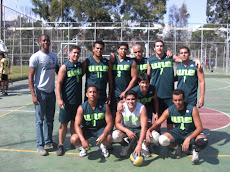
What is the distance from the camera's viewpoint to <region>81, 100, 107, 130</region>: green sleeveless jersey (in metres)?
4.22

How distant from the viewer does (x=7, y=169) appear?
3668 millimetres

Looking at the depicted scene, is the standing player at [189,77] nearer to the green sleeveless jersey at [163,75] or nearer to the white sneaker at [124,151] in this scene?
the green sleeveless jersey at [163,75]

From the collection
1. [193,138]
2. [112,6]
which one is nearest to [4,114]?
[193,138]

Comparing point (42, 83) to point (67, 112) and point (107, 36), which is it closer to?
point (67, 112)

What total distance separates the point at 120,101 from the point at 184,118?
1.12 m

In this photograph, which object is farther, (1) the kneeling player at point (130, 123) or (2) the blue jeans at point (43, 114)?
(2) the blue jeans at point (43, 114)

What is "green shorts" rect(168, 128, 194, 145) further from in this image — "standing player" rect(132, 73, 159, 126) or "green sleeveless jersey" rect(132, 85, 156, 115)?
"green sleeveless jersey" rect(132, 85, 156, 115)

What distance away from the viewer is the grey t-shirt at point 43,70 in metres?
4.22

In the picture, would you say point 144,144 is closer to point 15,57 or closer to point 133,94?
point 133,94

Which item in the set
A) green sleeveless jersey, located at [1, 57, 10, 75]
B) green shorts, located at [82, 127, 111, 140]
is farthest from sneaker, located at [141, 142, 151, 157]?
green sleeveless jersey, located at [1, 57, 10, 75]

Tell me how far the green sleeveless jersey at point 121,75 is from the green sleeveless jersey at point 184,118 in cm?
99

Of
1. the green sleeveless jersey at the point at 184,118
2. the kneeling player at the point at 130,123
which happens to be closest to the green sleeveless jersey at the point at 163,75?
the green sleeveless jersey at the point at 184,118

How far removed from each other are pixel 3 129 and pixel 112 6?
28260 mm

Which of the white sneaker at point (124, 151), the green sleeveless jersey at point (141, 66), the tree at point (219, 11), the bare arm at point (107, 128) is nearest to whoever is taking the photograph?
the bare arm at point (107, 128)
